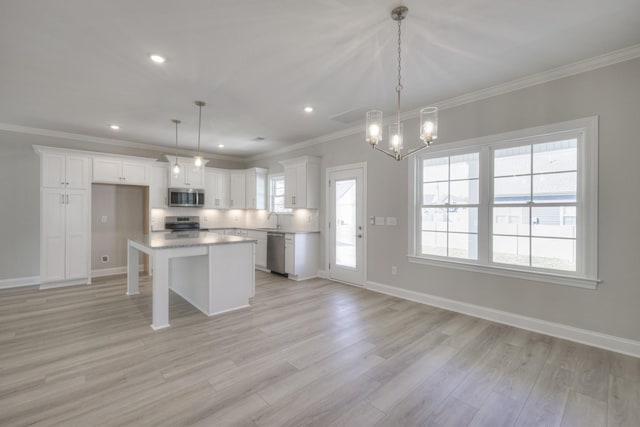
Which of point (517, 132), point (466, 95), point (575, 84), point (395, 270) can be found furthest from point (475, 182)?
point (395, 270)

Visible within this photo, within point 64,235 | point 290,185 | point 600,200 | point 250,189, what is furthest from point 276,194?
point 600,200

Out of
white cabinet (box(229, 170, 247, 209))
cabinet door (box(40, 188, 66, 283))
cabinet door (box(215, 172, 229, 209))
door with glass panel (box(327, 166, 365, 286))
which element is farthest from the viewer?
white cabinet (box(229, 170, 247, 209))

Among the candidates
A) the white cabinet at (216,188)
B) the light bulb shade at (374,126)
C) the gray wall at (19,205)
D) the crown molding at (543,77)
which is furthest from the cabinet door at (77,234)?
the crown molding at (543,77)

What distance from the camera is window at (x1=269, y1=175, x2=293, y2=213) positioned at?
679cm

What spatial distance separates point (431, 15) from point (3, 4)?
3105 millimetres

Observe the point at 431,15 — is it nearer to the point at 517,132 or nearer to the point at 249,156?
the point at 517,132

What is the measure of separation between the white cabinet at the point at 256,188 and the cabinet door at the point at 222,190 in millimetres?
573

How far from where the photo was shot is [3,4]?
6.77ft

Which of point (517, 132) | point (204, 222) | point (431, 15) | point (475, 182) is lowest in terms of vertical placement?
point (204, 222)

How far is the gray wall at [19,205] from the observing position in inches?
192

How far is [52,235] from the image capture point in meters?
4.87

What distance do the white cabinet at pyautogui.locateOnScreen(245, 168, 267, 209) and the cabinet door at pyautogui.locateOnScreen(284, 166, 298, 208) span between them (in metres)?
1.07

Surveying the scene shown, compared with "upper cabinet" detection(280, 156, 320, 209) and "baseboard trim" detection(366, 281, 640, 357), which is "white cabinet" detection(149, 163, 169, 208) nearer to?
"upper cabinet" detection(280, 156, 320, 209)

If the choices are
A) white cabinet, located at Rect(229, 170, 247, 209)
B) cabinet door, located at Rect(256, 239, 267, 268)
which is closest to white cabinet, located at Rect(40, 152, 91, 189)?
white cabinet, located at Rect(229, 170, 247, 209)
